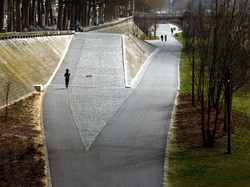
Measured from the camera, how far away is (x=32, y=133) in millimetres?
27047

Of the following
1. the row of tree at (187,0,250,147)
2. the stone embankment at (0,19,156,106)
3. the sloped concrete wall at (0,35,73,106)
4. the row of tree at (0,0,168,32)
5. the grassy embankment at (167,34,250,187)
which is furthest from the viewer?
the row of tree at (0,0,168,32)

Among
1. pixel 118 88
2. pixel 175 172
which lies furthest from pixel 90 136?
pixel 118 88

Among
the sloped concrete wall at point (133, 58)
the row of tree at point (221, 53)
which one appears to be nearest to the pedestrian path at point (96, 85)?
the sloped concrete wall at point (133, 58)

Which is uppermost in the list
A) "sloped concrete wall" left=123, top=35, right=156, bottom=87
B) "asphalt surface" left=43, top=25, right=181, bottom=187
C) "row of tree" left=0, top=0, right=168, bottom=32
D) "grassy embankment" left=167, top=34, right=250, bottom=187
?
"row of tree" left=0, top=0, right=168, bottom=32

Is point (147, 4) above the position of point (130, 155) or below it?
above

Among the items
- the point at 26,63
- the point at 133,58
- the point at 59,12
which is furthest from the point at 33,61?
the point at 59,12

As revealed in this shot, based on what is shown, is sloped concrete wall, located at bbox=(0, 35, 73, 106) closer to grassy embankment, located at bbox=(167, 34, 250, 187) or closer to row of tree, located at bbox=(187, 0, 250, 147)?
grassy embankment, located at bbox=(167, 34, 250, 187)

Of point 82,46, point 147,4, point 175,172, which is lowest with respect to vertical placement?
point 175,172

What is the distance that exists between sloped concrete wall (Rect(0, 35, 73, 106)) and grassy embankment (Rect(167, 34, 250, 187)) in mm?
11372

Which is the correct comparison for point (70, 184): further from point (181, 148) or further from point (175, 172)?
point (181, 148)

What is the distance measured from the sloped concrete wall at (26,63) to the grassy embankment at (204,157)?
11.4 m

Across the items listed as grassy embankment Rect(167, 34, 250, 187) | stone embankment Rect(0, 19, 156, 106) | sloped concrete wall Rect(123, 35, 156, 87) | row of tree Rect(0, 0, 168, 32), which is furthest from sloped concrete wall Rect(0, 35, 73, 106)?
grassy embankment Rect(167, 34, 250, 187)

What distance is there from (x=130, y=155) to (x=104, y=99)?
14.4 m

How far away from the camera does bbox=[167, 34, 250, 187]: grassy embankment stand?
20.9m
